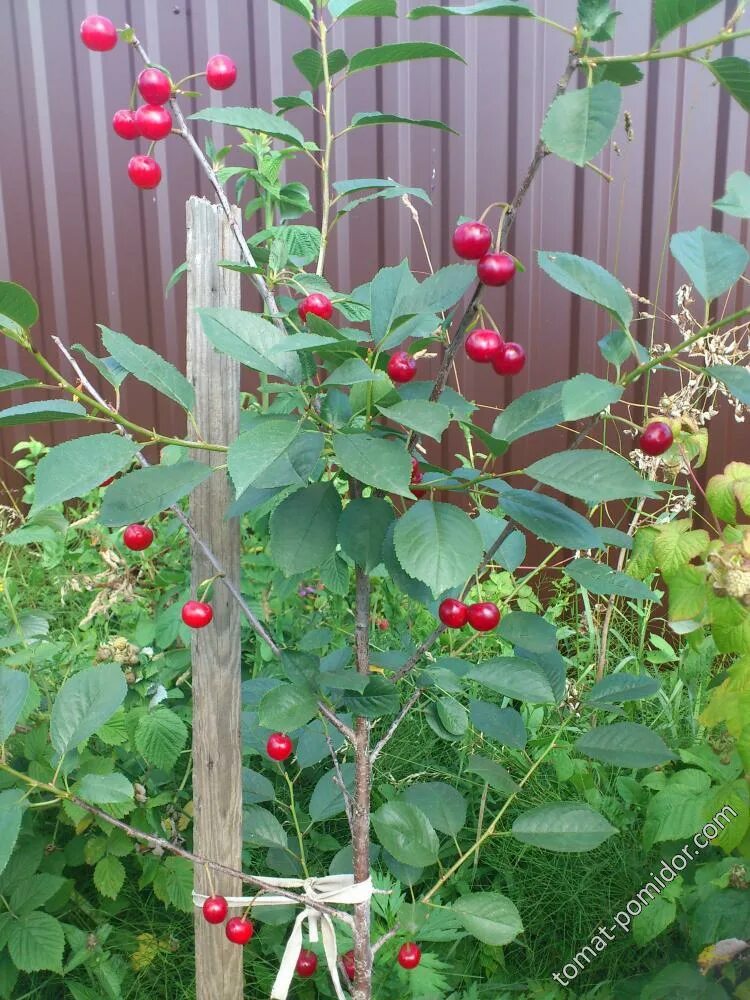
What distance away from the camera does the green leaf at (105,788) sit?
99cm

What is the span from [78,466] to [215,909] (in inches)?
29.8

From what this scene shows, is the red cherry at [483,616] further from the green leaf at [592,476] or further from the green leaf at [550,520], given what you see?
the green leaf at [592,476]

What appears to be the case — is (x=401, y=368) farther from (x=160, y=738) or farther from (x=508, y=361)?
(x=160, y=738)

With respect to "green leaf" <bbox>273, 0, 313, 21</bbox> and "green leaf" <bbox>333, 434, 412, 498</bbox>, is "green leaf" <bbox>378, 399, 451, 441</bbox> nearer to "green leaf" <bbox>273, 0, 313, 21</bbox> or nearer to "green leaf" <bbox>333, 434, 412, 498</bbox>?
"green leaf" <bbox>333, 434, 412, 498</bbox>

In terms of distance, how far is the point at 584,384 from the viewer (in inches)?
26.0

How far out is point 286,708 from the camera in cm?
94

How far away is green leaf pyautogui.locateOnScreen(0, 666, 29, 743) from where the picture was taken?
98 centimetres

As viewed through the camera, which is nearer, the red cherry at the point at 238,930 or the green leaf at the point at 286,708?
the green leaf at the point at 286,708

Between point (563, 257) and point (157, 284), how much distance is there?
112 inches

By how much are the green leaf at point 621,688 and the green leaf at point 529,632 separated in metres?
0.18

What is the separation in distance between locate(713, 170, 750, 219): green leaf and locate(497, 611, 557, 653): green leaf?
1.66 ft

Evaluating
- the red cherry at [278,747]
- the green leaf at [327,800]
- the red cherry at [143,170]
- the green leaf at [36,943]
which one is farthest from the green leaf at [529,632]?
the green leaf at [36,943]

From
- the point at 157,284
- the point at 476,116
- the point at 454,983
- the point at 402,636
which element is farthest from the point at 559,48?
the point at 454,983

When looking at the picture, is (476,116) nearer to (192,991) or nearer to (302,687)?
(302,687)
